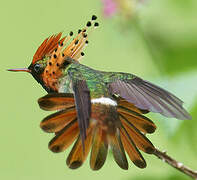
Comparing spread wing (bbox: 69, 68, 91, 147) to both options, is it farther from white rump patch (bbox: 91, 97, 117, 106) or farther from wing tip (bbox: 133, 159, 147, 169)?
wing tip (bbox: 133, 159, 147, 169)

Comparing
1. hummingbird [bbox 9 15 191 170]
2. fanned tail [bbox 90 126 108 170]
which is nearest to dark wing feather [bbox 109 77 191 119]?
hummingbird [bbox 9 15 191 170]

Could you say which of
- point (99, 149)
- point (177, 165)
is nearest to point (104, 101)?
point (99, 149)

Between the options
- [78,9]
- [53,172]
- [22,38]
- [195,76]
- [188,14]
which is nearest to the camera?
[195,76]

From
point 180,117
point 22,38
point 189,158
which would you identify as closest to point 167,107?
point 180,117

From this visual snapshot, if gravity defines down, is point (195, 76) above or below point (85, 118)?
→ above

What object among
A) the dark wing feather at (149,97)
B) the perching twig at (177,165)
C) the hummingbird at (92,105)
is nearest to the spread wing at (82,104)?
the hummingbird at (92,105)

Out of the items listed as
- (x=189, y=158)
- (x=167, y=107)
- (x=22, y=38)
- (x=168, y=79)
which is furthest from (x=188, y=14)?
(x=22, y=38)

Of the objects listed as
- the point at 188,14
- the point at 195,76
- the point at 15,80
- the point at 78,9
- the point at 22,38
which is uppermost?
the point at 78,9

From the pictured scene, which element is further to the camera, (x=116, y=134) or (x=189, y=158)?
(x=189, y=158)

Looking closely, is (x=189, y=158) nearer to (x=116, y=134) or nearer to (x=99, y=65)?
(x=116, y=134)

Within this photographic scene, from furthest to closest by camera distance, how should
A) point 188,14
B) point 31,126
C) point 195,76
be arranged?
1. point 31,126
2. point 188,14
3. point 195,76
